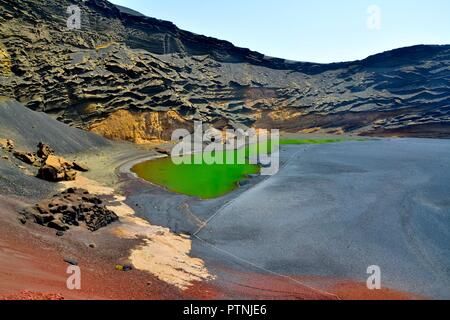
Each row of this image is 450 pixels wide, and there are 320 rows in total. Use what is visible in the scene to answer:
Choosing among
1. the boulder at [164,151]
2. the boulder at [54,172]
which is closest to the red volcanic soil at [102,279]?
the boulder at [54,172]

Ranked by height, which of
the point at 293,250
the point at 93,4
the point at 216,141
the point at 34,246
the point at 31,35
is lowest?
the point at 293,250

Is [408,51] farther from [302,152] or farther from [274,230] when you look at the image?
[274,230]

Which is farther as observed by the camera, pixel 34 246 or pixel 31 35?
pixel 31 35

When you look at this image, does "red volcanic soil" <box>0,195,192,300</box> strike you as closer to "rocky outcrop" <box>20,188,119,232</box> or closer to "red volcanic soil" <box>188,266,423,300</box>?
"rocky outcrop" <box>20,188,119,232</box>

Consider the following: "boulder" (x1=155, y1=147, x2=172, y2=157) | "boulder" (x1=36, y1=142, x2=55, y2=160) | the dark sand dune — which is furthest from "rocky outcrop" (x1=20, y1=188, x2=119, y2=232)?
"boulder" (x1=155, y1=147, x2=172, y2=157)

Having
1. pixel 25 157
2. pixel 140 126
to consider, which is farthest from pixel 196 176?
pixel 140 126

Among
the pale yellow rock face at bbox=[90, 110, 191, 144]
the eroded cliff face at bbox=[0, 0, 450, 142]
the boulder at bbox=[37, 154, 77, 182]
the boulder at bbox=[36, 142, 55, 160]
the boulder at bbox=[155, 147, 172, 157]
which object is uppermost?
the eroded cliff face at bbox=[0, 0, 450, 142]

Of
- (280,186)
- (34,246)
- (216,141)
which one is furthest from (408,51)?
(34,246)
